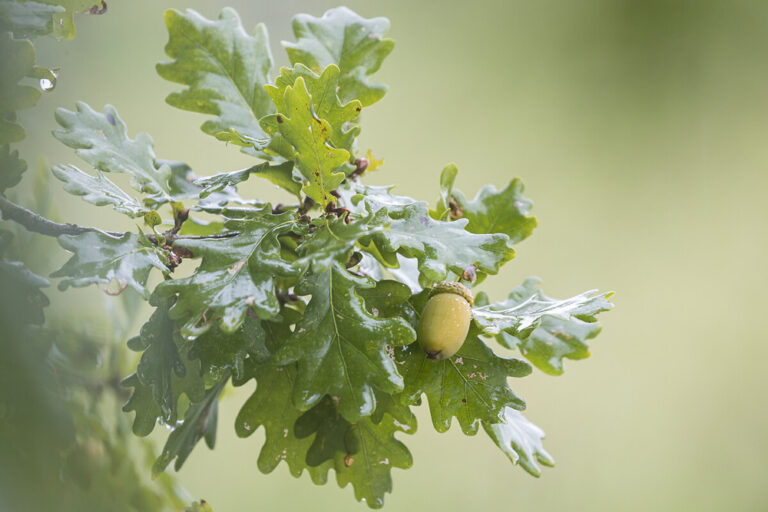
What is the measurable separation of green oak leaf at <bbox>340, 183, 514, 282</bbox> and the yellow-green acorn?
26 mm

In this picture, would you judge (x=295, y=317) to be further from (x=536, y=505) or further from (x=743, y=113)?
(x=743, y=113)

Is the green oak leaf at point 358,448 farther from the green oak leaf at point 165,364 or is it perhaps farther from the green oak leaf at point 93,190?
the green oak leaf at point 93,190

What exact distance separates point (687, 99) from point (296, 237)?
7.08 feet

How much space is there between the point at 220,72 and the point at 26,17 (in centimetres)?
19

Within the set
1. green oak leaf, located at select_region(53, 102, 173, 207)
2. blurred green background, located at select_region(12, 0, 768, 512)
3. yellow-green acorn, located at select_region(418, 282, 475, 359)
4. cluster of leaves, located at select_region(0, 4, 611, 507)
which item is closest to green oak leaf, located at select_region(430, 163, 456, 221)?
cluster of leaves, located at select_region(0, 4, 611, 507)

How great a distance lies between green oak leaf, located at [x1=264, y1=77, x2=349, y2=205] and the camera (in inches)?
17.9

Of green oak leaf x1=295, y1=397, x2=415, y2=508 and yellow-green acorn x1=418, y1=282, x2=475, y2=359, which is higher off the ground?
yellow-green acorn x1=418, y1=282, x2=475, y2=359

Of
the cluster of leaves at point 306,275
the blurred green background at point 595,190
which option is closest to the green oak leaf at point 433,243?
the cluster of leaves at point 306,275

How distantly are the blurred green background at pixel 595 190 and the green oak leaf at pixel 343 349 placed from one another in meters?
1.35

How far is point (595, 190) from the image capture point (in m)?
2.23

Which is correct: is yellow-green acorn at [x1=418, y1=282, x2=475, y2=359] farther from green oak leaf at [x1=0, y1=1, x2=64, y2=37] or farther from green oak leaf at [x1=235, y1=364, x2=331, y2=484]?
green oak leaf at [x1=0, y1=1, x2=64, y2=37]

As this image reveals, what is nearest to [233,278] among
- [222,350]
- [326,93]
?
[222,350]

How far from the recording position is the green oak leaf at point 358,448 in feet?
1.78

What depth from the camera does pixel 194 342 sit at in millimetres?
464
